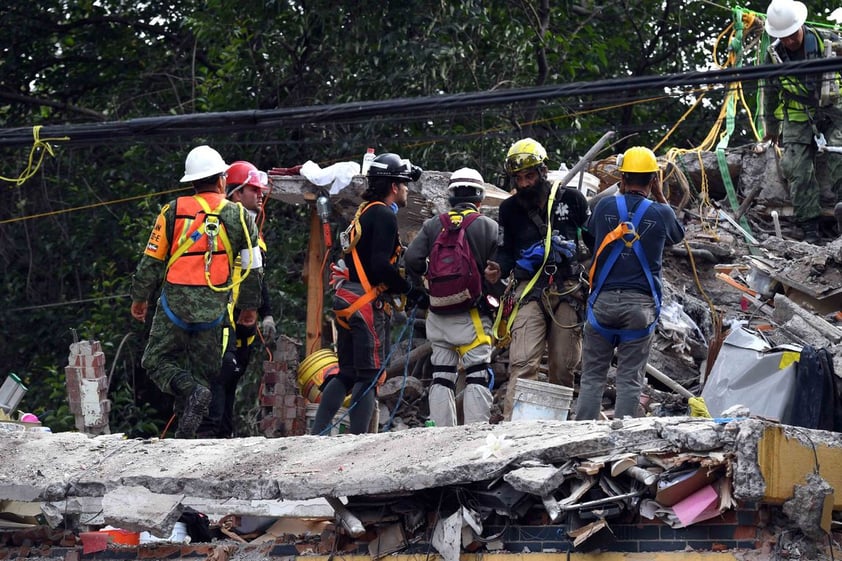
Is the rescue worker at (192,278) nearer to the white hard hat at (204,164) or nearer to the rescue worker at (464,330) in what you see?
the white hard hat at (204,164)

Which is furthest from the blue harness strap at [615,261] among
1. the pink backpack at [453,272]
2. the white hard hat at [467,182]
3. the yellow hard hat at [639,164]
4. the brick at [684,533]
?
the brick at [684,533]

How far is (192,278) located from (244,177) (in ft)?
5.25

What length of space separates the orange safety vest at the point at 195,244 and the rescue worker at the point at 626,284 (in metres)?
2.30

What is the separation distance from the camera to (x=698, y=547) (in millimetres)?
6125

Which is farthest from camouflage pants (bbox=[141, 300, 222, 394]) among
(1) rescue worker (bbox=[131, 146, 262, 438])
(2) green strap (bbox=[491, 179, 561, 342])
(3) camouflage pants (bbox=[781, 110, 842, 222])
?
(3) camouflage pants (bbox=[781, 110, 842, 222])

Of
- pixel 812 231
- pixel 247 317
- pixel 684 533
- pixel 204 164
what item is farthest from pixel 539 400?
pixel 812 231

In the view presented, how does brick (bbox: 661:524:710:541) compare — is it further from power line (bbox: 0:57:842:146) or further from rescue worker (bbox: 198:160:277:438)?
power line (bbox: 0:57:842:146)

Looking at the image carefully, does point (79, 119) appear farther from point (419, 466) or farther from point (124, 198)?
point (419, 466)

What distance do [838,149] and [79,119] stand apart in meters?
8.89

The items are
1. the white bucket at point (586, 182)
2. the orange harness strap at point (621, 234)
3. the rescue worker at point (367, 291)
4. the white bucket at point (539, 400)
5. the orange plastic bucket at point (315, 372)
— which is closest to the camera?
the orange harness strap at point (621, 234)

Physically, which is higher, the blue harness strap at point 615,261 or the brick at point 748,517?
the blue harness strap at point 615,261

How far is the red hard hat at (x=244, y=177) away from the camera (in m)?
10.2

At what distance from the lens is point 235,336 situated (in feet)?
31.5

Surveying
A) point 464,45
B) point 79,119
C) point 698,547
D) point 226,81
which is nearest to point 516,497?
point 698,547
